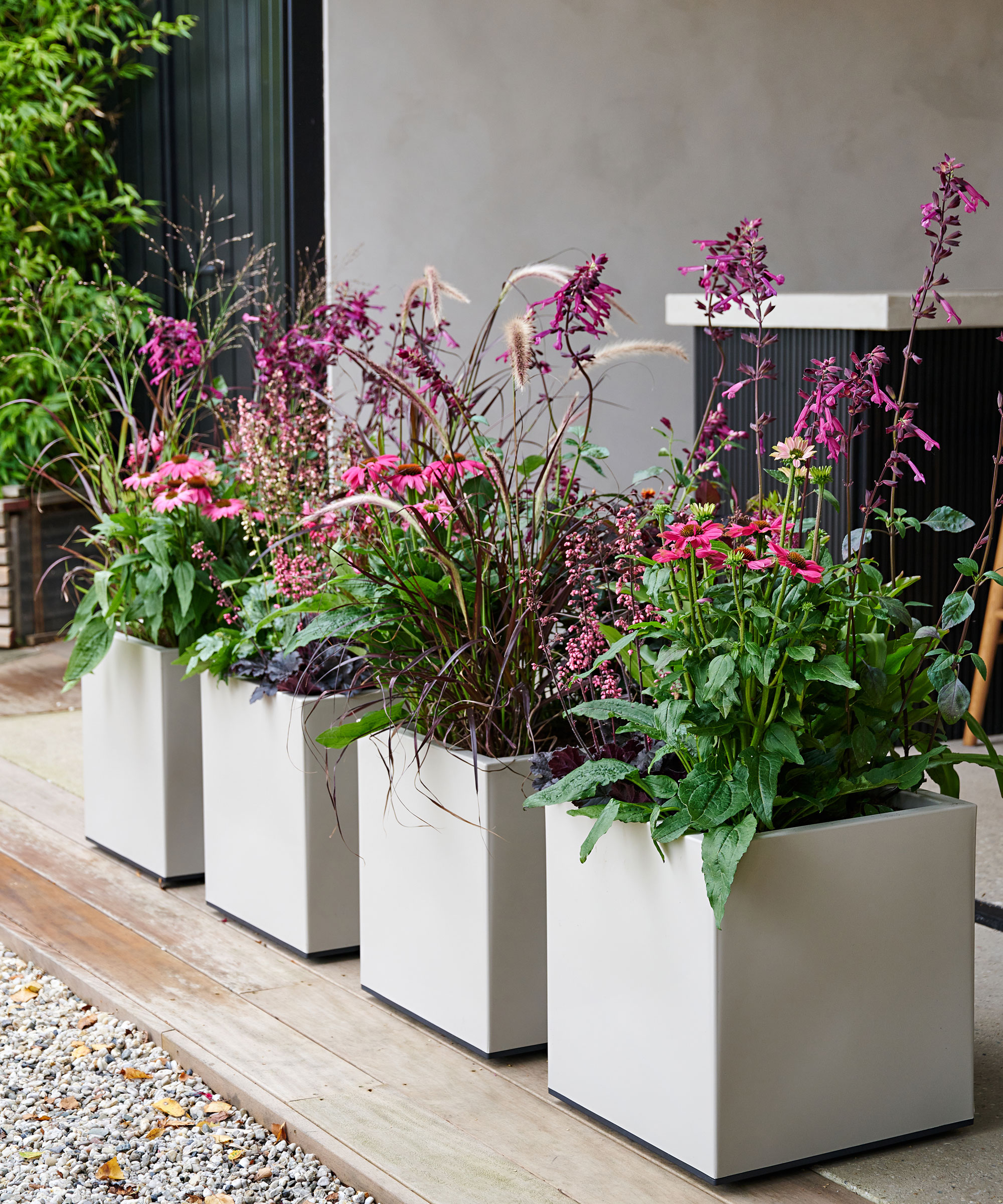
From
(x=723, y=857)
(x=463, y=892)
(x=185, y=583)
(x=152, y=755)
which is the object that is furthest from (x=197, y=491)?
(x=723, y=857)

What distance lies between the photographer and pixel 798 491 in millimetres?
1959

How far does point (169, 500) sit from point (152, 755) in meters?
0.50

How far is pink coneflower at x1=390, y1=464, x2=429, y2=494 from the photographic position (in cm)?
232

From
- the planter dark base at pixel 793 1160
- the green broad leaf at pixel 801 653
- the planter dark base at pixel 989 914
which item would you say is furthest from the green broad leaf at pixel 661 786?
the planter dark base at pixel 989 914

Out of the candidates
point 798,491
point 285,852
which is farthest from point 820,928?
point 285,852

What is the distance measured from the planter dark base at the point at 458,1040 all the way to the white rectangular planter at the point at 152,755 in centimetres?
70

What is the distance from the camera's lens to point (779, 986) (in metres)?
1.83

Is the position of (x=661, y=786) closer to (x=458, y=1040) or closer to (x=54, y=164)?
(x=458, y=1040)

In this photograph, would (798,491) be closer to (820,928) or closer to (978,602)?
(820,928)

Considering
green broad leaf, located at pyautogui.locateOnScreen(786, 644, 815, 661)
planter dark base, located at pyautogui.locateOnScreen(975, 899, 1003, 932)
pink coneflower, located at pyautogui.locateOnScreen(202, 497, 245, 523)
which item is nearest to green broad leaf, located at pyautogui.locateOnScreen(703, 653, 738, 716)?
green broad leaf, located at pyautogui.locateOnScreen(786, 644, 815, 661)

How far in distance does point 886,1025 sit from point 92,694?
1.84 m

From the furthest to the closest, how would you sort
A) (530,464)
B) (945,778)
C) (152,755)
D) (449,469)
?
1. (152,755)
2. (530,464)
3. (449,469)
4. (945,778)

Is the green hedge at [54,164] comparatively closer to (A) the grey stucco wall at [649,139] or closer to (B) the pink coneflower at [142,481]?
(A) the grey stucco wall at [649,139]

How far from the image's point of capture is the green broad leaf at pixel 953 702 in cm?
189
